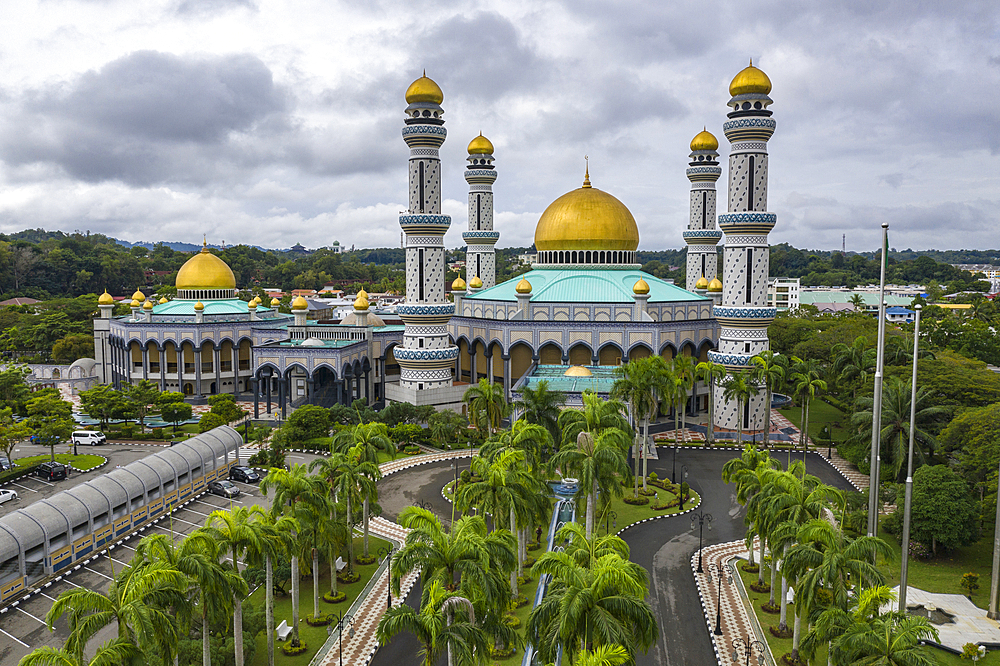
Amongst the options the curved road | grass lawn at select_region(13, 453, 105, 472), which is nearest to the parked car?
the curved road

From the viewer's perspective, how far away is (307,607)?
2639 cm

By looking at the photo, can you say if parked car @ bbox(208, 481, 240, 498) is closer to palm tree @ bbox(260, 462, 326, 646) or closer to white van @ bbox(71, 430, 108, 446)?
white van @ bbox(71, 430, 108, 446)

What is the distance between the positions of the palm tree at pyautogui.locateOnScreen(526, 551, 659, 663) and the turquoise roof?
1642 inches

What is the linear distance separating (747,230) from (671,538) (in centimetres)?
2641

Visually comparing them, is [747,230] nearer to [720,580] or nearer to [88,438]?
[720,580]

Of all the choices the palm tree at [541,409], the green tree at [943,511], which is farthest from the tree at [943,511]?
the palm tree at [541,409]

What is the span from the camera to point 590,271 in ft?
206

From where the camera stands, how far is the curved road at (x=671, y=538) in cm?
2369

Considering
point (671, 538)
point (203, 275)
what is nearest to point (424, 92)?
point (203, 275)

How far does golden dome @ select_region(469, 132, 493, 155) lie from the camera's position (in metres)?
67.9

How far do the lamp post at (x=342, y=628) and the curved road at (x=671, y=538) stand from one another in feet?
3.96

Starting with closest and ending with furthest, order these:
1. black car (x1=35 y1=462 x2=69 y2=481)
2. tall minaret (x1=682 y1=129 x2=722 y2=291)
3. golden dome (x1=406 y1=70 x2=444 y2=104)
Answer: black car (x1=35 y1=462 x2=69 y2=481) < golden dome (x1=406 y1=70 x2=444 y2=104) < tall minaret (x1=682 y1=129 x2=722 y2=291)

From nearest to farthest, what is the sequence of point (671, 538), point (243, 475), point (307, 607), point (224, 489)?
point (307, 607), point (671, 538), point (224, 489), point (243, 475)

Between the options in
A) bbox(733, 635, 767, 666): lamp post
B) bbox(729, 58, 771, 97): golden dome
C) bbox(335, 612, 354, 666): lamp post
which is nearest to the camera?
bbox(335, 612, 354, 666): lamp post
